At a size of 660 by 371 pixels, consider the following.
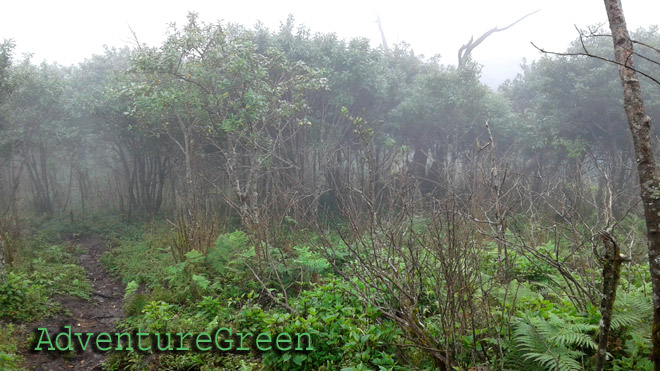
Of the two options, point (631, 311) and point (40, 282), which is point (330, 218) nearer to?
point (40, 282)

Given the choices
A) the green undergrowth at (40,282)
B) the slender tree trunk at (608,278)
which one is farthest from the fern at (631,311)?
the green undergrowth at (40,282)

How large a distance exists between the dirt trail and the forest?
38mm

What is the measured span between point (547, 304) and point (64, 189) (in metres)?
18.5

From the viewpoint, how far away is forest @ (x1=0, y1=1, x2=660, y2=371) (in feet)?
9.25

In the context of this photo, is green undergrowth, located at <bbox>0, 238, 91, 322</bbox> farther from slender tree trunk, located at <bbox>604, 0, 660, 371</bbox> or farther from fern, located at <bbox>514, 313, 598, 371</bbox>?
slender tree trunk, located at <bbox>604, 0, 660, 371</bbox>

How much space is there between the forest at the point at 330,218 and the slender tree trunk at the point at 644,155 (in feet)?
0.04

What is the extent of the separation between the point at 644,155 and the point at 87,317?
5902 millimetres

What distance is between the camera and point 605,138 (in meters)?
12.8

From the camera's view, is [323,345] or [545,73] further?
[545,73]

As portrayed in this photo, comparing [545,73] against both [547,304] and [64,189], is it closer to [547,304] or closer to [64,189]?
[547,304]

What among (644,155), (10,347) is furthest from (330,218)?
(644,155)

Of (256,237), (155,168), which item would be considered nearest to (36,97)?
(155,168)

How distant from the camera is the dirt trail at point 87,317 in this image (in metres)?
3.98

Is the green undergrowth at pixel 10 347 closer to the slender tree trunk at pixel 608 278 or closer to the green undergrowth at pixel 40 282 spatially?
the green undergrowth at pixel 40 282
